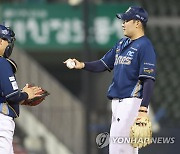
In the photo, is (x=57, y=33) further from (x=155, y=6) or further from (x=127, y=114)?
(x=127, y=114)

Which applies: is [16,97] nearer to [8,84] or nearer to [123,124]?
[8,84]

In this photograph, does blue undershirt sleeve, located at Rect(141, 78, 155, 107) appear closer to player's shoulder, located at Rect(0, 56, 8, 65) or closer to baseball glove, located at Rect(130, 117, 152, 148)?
baseball glove, located at Rect(130, 117, 152, 148)

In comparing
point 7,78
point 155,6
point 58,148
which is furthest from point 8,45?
point 155,6

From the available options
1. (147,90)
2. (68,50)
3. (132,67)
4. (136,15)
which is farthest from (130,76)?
(68,50)

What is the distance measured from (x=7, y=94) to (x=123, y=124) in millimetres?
999

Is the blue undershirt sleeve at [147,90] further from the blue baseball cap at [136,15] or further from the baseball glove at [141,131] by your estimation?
the blue baseball cap at [136,15]

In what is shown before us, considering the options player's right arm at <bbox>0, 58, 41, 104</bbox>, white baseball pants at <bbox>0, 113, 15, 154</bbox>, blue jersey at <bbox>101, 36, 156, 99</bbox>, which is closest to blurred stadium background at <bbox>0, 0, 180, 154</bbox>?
blue jersey at <bbox>101, 36, 156, 99</bbox>

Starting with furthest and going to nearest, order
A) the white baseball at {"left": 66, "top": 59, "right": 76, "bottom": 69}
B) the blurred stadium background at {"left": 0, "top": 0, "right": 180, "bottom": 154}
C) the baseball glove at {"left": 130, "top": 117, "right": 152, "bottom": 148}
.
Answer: the blurred stadium background at {"left": 0, "top": 0, "right": 180, "bottom": 154}, the white baseball at {"left": 66, "top": 59, "right": 76, "bottom": 69}, the baseball glove at {"left": 130, "top": 117, "right": 152, "bottom": 148}

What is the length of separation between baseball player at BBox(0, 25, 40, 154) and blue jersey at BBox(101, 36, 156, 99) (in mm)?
779

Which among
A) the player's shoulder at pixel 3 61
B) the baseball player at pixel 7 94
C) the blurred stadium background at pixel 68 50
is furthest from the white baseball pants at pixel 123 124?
the blurred stadium background at pixel 68 50

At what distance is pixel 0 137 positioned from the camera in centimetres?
751

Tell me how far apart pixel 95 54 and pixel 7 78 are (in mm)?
4719

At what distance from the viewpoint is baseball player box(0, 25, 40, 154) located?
743 centimetres

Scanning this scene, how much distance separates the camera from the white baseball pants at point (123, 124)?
7547 millimetres
